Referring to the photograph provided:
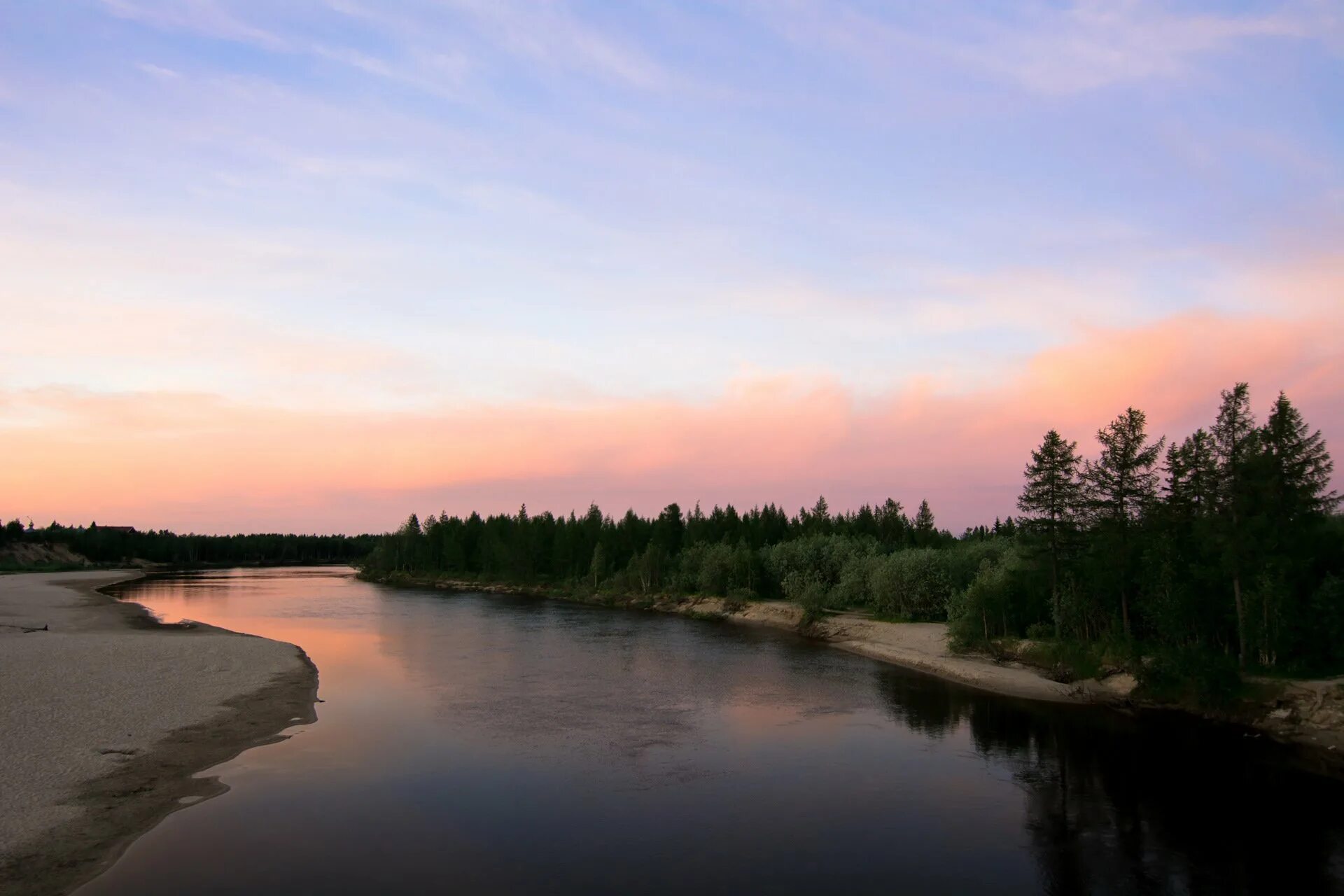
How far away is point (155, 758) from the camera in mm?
31391

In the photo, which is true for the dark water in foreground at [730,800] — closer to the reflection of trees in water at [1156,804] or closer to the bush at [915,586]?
the reflection of trees in water at [1156,804]

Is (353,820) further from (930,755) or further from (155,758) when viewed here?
(930,755)

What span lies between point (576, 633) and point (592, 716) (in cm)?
4295

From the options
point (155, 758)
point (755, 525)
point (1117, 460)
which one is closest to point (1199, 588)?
point (1117, 460)

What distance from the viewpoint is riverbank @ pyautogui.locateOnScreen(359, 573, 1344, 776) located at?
3822 centimetres

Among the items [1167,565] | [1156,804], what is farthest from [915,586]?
[1156,804]

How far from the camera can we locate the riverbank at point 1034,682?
125 feet

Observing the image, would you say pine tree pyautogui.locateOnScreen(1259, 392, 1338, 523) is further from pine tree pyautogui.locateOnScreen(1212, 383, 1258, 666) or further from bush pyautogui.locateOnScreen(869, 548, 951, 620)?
bush pyautogui.locateOnScreen(869, 548, 951, 620)

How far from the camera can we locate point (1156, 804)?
99.6ft

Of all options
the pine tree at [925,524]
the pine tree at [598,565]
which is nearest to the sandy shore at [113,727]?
the pine tree at [598,565]

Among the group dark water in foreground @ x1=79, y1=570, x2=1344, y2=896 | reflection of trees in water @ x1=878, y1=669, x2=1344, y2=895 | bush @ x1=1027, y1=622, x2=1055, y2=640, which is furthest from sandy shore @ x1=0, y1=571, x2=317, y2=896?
bush @ x1=1027, y1=622, x2=1055, y2=640

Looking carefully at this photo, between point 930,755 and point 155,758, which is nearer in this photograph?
point 155,758

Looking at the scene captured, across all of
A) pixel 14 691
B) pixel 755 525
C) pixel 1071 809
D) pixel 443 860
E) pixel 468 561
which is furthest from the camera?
pixel 468 561

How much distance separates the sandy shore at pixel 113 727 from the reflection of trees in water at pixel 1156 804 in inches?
1113
